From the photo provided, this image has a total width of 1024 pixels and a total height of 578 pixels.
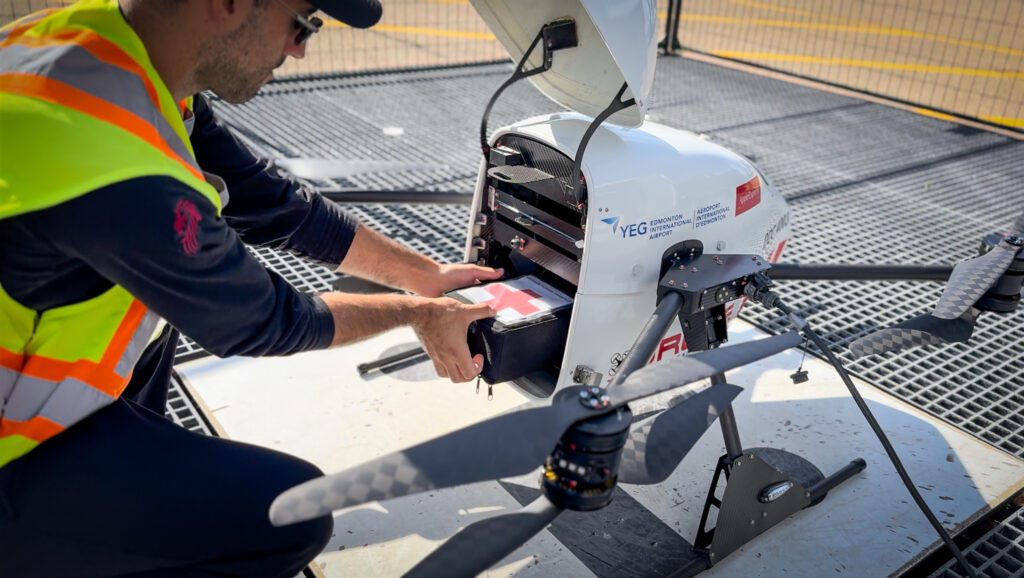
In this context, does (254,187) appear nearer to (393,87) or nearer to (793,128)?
(393,87)

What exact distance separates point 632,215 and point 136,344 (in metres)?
1.33

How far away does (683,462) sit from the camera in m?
2.80

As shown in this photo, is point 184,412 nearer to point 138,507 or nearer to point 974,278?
point 138,507

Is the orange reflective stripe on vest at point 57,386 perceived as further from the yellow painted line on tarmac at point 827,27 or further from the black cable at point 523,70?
the yellow painted line on tarmac at point 827,27

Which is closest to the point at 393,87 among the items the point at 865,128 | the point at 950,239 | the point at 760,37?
the point at 865,128

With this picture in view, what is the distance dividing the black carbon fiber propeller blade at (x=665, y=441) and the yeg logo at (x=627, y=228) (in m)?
0.62

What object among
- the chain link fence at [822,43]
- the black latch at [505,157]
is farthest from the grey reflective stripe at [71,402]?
the chain link fence at [822,43]

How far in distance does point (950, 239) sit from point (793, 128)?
2.02m

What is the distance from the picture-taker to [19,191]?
4.78ft

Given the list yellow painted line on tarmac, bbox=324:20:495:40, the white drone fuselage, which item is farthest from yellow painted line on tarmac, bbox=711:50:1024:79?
the white drone fuselage

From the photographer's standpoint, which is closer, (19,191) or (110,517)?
(19,191)

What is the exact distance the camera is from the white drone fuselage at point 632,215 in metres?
2.29

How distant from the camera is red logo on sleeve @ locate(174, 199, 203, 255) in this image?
155cm

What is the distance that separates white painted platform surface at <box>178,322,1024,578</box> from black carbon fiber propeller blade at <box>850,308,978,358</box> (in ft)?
1.89
